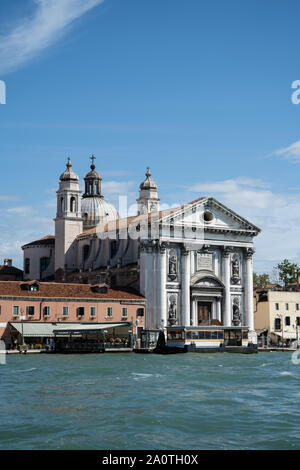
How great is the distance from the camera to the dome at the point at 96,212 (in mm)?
82000

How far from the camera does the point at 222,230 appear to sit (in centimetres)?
6744

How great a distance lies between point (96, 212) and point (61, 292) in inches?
954

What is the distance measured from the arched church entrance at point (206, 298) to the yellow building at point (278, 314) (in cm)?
786

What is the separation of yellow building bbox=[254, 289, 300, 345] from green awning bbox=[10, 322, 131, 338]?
21.5 meters

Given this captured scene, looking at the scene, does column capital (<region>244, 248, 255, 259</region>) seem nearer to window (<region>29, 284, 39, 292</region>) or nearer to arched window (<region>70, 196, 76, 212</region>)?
arched window (<region>70, 196, 76, 212</region>)

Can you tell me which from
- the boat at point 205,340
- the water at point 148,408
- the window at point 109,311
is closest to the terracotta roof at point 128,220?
the window at point 109,311

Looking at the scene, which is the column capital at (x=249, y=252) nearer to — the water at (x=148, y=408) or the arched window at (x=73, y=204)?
the arched window at (x=73, y=204)

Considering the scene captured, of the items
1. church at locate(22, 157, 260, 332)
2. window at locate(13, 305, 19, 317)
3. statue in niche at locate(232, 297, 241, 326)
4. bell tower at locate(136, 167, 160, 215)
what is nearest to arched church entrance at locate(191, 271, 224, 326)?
church at locate(22, 157, 260, 332)

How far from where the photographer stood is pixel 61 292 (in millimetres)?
59281

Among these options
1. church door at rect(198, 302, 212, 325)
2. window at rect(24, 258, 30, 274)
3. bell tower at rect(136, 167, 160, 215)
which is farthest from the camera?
bell tower at rect(136, 167, 160, 215)

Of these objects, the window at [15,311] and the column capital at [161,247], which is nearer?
the window at [15,311]

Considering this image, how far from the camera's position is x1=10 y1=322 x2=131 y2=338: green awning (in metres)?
55.0
